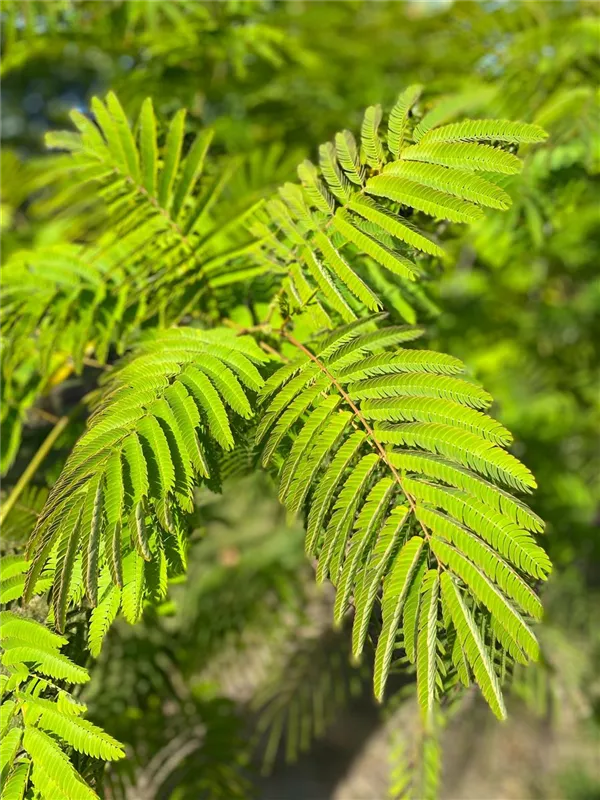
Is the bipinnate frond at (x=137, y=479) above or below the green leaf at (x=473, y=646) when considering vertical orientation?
above

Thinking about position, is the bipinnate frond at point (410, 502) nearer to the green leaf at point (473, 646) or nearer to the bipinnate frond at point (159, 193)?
the green leaf at point (473, 646)

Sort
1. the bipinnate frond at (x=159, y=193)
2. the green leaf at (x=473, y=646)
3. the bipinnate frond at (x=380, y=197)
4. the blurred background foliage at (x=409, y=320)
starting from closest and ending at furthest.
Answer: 1. the green leaf at (x=473, y=646)
2. the bipinnate frond at (x=380, y=197)
3. the bipinnate frond at (x=159, y=193)
4. the blurred background foliage at (x=409, y=320)

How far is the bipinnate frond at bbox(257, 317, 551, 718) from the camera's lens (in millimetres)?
660

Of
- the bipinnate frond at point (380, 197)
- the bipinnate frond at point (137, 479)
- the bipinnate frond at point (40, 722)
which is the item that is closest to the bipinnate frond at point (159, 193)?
the bipinnate frond at point (380, 197)

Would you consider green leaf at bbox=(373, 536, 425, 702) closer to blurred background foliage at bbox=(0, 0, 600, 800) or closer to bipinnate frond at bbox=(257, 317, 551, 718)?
bipinnate frond at bbox=(257, 317, 551, 718)

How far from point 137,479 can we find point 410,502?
300mm

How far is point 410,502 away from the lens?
71 cm

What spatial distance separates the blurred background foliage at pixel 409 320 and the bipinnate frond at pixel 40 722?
259mm

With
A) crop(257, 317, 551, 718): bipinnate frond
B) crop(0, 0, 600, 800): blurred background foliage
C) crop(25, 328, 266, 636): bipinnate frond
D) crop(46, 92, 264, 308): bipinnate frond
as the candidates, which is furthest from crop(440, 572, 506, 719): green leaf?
crop(46, 92, 264, 308): bipinnate frond

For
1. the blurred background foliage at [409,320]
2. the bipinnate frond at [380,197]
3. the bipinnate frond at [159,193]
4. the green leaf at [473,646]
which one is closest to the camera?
the green leaf at [473,646]

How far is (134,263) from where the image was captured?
116 cm

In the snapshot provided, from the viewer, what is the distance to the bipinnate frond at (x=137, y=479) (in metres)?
0.68

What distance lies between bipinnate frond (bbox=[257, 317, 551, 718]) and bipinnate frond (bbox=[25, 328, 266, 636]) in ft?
0.21

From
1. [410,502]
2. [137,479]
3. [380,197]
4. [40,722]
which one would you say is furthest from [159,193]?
[40,722]
